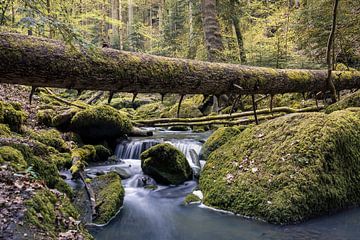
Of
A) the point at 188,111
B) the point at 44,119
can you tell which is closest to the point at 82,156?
the point at 44,119

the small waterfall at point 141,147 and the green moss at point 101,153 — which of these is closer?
the green moss at point 101,153

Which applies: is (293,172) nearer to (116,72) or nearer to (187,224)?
(187,224)

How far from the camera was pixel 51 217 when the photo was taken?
10.5ft

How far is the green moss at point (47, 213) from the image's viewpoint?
292 centimetres

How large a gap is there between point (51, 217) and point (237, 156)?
3.90 metres

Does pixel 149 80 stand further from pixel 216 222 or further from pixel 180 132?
pixel 180 132

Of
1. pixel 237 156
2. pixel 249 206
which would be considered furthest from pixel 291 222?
pixel 237 156

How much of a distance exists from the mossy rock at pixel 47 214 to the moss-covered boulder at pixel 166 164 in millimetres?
3550

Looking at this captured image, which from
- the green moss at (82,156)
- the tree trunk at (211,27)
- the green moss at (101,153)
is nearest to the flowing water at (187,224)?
the green moss at (82,156)

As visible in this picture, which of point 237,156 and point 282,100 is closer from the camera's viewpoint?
point 237,156

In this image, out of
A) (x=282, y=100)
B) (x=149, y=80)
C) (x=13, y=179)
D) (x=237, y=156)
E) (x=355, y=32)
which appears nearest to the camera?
(x=13, y=179)

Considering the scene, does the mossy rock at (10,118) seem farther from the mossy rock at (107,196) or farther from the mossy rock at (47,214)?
the mossy rock at (47,214)

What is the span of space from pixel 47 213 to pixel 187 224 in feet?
9.12

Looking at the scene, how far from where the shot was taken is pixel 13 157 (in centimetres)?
450
